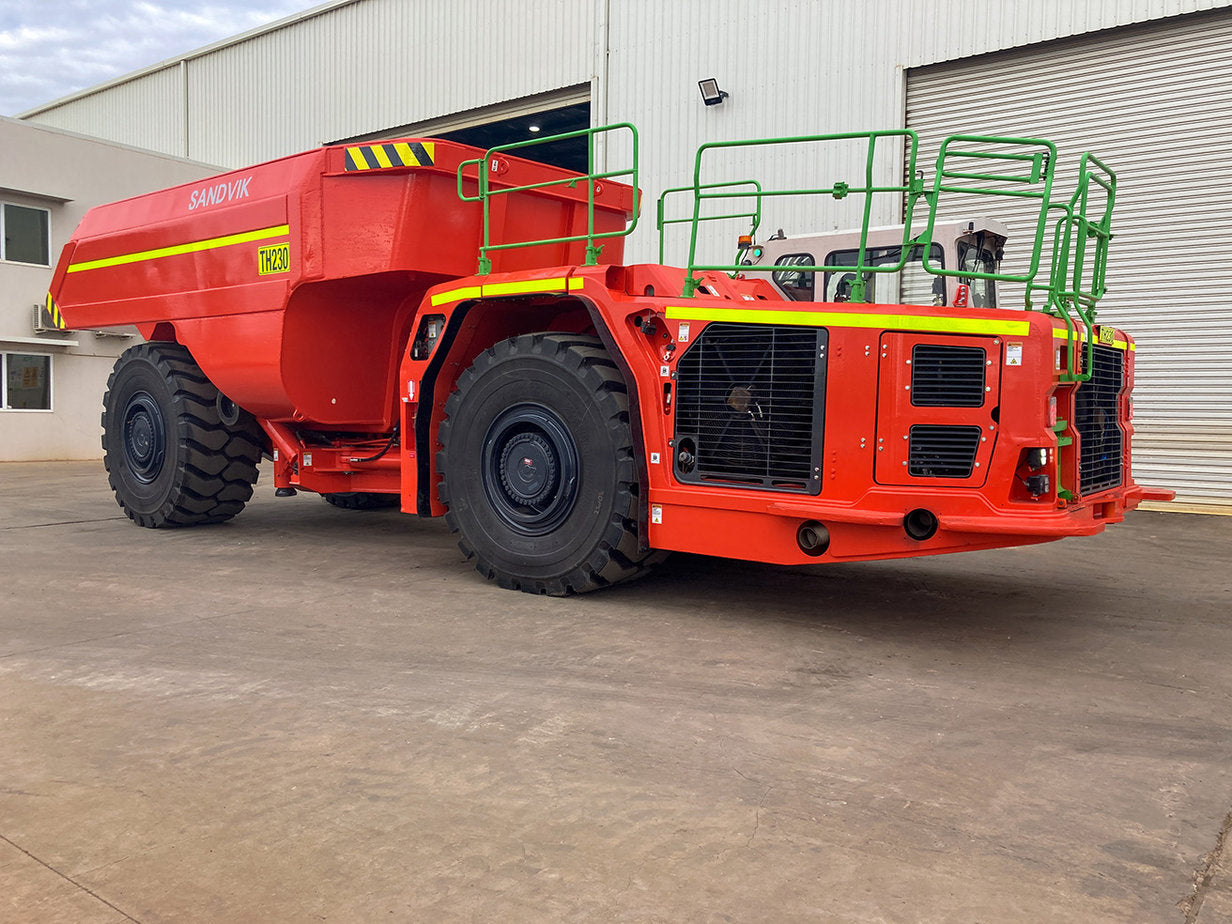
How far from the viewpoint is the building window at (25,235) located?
16.1m

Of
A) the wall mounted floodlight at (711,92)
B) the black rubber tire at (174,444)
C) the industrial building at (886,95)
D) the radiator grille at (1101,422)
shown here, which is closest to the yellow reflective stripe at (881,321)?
the radiator grille at (1101,422)

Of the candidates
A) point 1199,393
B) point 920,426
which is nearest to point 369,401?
point 920,426

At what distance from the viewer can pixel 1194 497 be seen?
34.4 ft

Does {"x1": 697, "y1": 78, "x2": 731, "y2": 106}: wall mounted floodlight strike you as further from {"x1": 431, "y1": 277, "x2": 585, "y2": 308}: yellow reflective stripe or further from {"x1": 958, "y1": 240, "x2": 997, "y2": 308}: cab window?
{"x1": 431, "y1": 277, "x2": 585, "y2": 308}: yellow reflective stripe

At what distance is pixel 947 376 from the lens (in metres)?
4.41

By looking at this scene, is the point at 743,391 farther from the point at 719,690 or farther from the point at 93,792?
the point at 93,792

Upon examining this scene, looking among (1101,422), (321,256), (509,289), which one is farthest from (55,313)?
(1101,422)

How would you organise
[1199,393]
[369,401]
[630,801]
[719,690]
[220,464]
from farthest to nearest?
[1199,393]
[220,464]
[369,401]
[719,690]
[630,801]

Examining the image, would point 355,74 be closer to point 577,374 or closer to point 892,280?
point 892,280

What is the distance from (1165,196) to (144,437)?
33.3ft

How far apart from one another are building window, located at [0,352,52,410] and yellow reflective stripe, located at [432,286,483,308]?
1339 cm

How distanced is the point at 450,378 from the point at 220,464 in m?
2.68

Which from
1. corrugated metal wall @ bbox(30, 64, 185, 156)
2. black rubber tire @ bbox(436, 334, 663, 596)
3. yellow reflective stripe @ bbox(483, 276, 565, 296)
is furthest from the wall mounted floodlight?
corrugated metal wall @ bbox(30, 64, 185, 156)

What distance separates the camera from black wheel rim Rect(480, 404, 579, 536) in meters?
5.31
